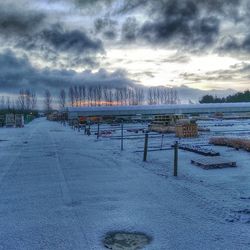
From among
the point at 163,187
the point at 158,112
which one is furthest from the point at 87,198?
the point at 158,112

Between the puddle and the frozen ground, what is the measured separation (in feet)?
0.42

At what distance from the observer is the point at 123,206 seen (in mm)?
7980

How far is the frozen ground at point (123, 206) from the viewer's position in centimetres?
600

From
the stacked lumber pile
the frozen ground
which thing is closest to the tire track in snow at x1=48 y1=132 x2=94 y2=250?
the frozen ground

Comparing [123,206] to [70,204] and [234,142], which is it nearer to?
[70,204]

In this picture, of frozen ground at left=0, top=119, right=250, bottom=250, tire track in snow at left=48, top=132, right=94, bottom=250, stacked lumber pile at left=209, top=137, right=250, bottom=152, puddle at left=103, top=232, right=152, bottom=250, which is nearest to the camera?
puddle at left=103, top=232, right=152, bottom=250

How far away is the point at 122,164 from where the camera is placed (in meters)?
14.7

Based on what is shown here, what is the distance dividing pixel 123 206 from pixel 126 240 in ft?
6.56

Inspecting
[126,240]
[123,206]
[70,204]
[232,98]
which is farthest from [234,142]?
[232,98]

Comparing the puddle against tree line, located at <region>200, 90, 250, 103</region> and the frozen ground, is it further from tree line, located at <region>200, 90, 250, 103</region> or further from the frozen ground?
tree line, located at <region>200, 90, 250, 103</region>

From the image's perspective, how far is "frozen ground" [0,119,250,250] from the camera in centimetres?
600

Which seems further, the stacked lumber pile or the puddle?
the stacked lumber pile

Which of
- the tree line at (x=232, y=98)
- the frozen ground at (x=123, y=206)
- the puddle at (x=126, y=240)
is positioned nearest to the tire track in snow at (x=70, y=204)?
the frozen ground at (x=123, y=206)

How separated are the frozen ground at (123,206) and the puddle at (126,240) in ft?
0.42
